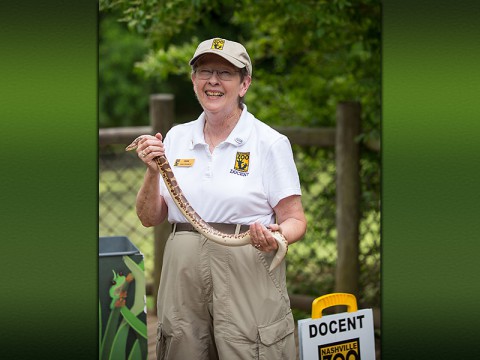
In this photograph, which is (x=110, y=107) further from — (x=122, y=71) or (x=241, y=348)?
(x=241, y=348)

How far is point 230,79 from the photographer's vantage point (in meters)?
2.99

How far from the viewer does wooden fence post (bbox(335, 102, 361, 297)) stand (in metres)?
5.17

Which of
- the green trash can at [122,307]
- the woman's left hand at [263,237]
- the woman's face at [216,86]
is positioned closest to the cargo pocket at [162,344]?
the green trash can at [122,307]

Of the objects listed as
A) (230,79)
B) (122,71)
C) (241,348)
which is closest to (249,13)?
(230,79)

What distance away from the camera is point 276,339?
3049 mm

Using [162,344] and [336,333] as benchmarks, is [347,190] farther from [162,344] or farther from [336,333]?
[162,344]

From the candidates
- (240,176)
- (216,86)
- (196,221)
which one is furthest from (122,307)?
(216,86)

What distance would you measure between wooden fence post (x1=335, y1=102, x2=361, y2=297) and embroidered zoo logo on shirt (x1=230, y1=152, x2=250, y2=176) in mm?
2281

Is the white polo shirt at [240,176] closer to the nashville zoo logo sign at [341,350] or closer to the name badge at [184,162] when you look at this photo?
the name badge at [184,162]

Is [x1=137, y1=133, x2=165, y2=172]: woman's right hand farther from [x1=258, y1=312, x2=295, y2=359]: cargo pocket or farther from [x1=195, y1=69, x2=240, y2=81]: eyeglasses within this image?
[x1=258, y1=312, x2=295, y2=359]: cargo pocket

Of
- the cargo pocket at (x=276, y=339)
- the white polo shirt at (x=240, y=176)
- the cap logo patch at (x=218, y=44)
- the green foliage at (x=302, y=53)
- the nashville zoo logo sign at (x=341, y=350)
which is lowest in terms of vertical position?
the nashville zoo logo sign at (x=341, y=350)

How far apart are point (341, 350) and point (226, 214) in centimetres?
68

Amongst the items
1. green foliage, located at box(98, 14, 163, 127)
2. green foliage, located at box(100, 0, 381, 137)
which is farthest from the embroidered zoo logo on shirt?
green foliage, located at box(98, 14, 163, 127)

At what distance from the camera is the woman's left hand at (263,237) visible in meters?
2.81
